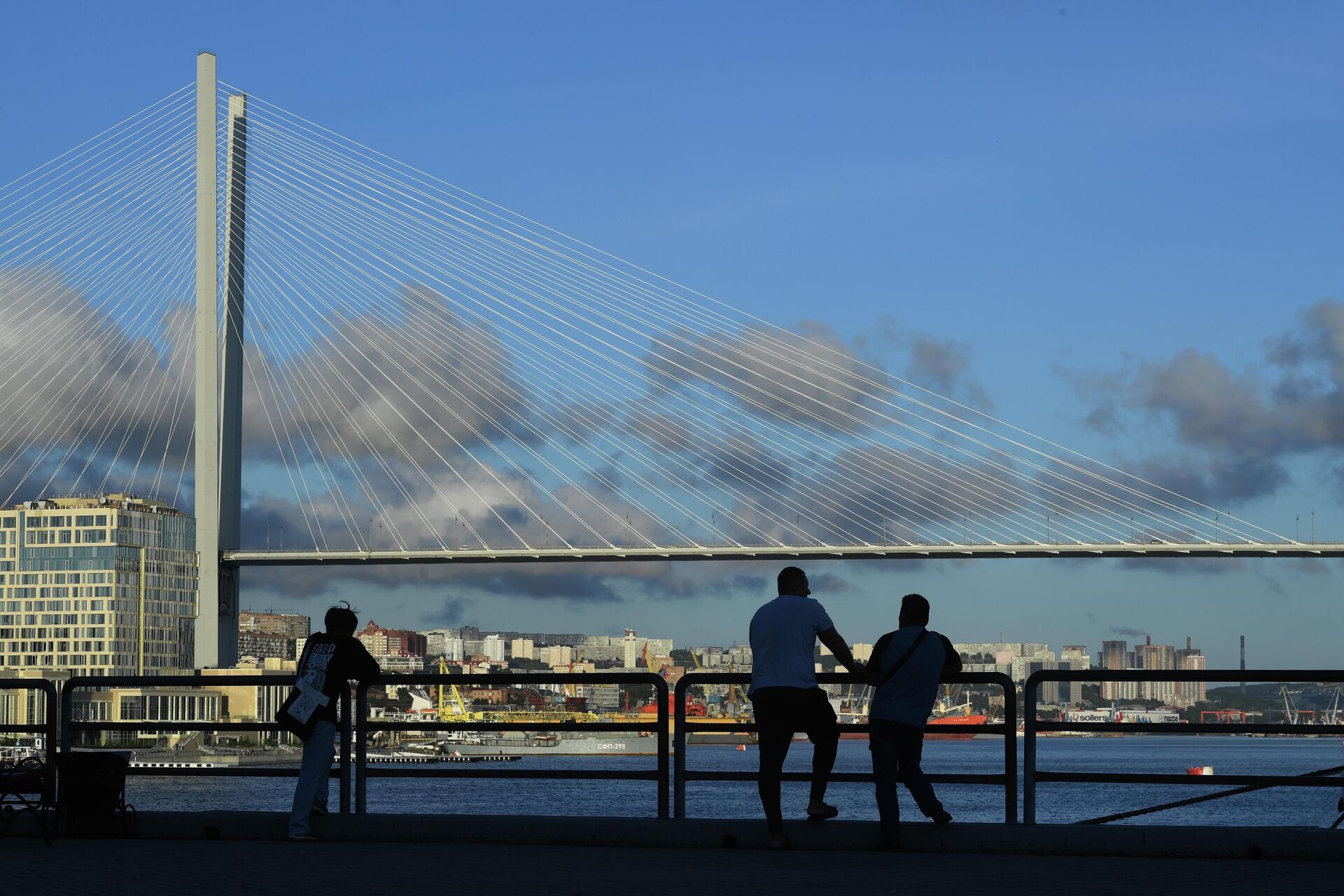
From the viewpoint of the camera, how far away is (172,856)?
8.02 m

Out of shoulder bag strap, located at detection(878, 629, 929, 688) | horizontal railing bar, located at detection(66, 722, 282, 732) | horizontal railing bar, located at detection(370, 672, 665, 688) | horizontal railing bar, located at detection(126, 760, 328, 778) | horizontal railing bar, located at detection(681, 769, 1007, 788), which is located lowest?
horizontal railing bar, located at detection(126, 760, 328, 778)

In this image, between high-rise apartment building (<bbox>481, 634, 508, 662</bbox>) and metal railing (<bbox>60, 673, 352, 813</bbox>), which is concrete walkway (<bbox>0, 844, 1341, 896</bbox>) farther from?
high-rise apartment building (<bbox>481, 634, 508, 662</bbox>)

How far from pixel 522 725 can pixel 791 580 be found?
140cm

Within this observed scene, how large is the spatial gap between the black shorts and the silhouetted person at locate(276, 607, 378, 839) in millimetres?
2033

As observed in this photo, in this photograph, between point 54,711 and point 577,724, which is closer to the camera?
point 577,724

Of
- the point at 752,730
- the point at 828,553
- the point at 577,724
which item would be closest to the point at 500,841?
the point at 577,724

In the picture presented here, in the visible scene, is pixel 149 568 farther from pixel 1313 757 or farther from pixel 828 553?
pixel 1313 757

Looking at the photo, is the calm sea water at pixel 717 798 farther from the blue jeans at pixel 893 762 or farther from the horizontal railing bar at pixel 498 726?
the blue jeans at pixel 893 762

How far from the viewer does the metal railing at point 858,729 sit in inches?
324

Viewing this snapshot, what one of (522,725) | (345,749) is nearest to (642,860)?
(522,725)

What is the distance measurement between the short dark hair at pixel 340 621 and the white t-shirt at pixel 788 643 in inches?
84.4

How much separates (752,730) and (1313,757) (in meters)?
102

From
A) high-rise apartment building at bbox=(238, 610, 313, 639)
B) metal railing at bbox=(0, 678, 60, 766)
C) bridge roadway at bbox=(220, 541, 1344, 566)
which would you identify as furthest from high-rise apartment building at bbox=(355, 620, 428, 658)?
metal railing at bbox=(0, 678, 60, 766)

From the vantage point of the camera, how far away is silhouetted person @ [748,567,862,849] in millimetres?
8086
